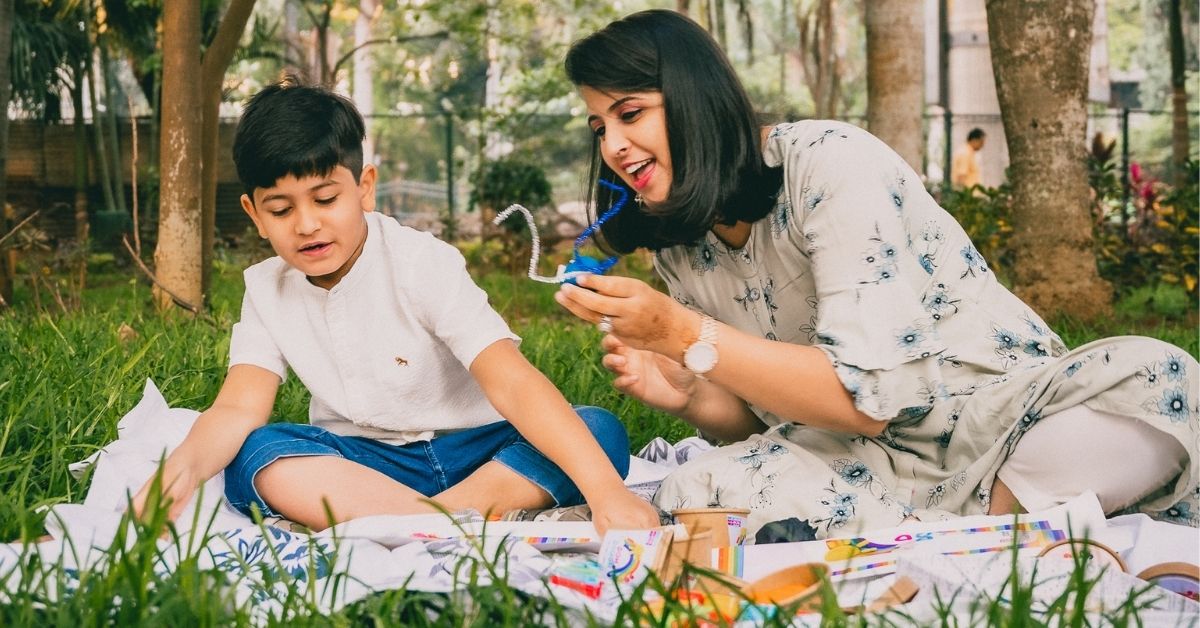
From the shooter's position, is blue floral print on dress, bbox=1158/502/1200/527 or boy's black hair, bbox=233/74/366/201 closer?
blue floral print on dress, bbox=1158/502/1200/527

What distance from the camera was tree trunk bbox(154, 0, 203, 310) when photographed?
5.04 metres

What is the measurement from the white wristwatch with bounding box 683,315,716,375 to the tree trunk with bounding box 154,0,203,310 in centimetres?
334

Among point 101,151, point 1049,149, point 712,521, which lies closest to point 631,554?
point 712,521

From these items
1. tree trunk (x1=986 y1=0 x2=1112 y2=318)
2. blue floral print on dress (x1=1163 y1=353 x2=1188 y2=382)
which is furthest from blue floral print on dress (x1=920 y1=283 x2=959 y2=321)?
tree trunk (x1=986 y1=0 x2=1112 y2=318)

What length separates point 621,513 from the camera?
7.20 feet

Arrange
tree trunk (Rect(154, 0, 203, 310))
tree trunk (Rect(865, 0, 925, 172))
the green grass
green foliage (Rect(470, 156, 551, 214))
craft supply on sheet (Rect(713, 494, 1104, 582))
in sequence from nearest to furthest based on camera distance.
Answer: the green grass < craft supply on sheet (Rect(713, 494, 1104, 582)) < tree trunk (Rect(154, 0, 203, 310)) < tree trunk (Rect(865, 0, 925, 172)) < green foliage (Rect(470, 156, 551, 214))

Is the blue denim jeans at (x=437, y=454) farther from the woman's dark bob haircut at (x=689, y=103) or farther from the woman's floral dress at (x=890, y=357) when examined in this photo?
the woman's dark bob haircut at (x=689, y=103)

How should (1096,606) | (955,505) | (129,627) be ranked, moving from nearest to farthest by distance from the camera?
(129,627)
(1096,606)
(955,505)

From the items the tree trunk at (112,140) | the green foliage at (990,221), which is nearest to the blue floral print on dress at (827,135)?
the green foliage at (990,221)

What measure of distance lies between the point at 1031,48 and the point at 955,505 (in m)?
3.20

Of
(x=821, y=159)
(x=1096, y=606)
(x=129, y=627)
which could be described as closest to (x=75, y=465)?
(x=129, y=627)

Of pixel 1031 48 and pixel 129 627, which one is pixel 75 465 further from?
pixel 1031 48

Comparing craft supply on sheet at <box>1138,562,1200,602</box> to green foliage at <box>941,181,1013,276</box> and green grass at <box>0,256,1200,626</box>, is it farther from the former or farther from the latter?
green foliage at <box>941,181,1013,276</box>

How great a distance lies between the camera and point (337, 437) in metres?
2.66
